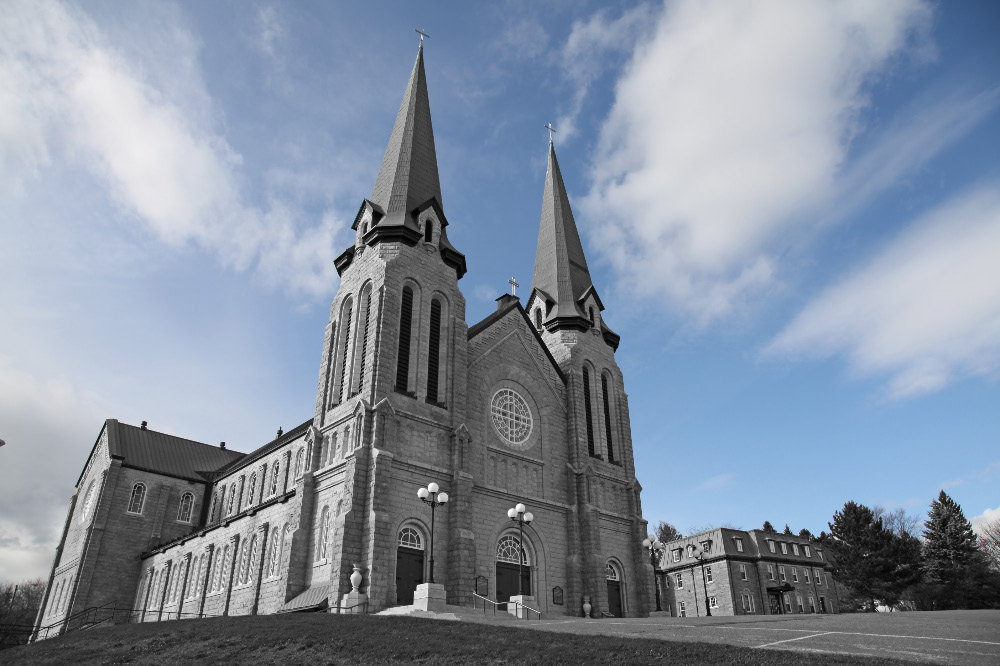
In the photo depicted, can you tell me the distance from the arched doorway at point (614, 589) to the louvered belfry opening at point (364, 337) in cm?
1561

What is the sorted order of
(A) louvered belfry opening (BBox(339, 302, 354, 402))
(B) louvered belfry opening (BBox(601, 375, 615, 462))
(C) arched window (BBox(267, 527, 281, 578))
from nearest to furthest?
1. (C) arched window (BBox(267, 527, 281, 578))
2. (A) louvered belfry opening (BBox(339, 302, 354, 402))
3. (B) louvered belfry opening (BBox(601, 375, 615, 462))

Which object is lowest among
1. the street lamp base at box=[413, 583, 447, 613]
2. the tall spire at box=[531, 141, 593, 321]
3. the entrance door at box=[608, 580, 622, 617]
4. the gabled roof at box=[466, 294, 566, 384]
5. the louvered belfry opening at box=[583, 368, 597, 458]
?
the street lamp base at box=[413, 583, 447, 613]

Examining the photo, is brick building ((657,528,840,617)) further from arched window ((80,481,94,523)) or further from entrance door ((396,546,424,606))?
arched window ((80,481,94,523))

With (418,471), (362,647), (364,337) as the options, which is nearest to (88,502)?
(364,337)

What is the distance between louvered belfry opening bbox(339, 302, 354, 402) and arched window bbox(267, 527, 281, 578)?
6.74 meters

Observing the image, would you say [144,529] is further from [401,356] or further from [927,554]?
[927,554]

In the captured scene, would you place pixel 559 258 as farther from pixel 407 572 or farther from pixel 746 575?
pixel 746 575

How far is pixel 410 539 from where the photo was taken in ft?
87.2

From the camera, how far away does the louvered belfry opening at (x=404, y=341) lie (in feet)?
97.1

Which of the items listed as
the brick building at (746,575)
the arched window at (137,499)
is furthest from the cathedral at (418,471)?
the brick building at (746,575)

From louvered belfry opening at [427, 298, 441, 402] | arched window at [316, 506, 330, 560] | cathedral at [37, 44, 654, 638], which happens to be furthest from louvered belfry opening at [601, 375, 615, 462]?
arched window at [316, 506, 330, 560]

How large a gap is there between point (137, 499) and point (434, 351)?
94.3 feet

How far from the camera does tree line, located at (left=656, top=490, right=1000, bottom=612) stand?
51875mm

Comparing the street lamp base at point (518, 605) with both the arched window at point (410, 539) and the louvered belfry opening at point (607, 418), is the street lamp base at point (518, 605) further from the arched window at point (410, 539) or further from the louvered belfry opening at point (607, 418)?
the louvered belfry opening at point (607, 418)
